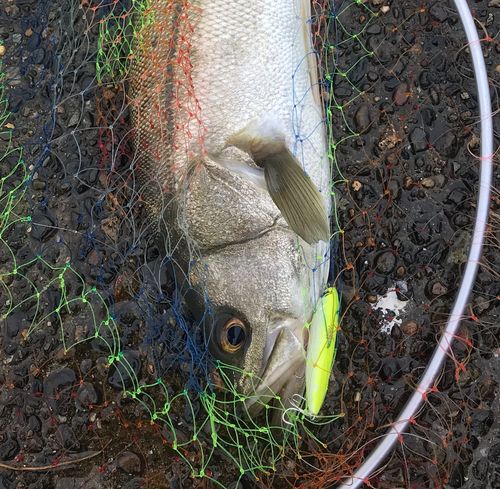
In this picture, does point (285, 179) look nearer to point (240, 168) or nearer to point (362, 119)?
point (240, 168)

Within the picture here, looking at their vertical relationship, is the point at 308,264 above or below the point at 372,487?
above

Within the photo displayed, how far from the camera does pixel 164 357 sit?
8.20ft

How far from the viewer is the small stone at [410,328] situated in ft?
7.74

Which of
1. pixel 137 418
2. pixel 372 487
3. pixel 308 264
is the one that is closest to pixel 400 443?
pixel 372 487

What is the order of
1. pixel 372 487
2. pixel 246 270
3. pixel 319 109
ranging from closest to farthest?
pixel 246 270 < pixel 372 487 < pixel 319 109

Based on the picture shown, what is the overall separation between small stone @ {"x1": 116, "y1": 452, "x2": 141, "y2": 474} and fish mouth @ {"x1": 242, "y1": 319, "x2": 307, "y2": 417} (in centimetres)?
89

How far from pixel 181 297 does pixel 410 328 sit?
4.14 feet

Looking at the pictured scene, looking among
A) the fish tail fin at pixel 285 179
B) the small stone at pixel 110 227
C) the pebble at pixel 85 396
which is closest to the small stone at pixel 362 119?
the fish tail fin at pixel 285 179

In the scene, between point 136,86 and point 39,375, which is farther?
point 39,375

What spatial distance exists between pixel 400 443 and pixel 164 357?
137 centimetres

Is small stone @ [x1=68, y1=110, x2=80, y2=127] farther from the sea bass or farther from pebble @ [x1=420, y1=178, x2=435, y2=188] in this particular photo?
pebble @ [x1=420, y1=178, x2=435, y2=188]

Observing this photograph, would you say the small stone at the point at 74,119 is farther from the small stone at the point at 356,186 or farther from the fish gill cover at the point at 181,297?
the small stone at the point at 356,186

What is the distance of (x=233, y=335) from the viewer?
6.72ft

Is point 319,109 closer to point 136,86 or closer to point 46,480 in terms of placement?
point 136,86
